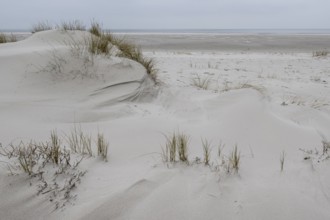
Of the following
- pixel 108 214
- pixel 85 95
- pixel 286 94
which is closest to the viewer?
pixel 108 214

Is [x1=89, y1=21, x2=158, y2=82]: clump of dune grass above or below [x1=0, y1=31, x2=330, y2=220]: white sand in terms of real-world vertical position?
above

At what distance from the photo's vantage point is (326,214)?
4.49 feet

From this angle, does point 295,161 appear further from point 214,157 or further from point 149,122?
point 149,122

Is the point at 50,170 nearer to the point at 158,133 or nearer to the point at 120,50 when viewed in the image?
the point at 158,133

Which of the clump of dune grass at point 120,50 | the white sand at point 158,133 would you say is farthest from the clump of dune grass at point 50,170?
the clump of dune grass at point 120,50

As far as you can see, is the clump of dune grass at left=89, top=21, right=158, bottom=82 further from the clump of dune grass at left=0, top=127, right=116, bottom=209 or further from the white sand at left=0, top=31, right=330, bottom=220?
the clump of dune grass at left=0, top=127, right=116, bottom=209

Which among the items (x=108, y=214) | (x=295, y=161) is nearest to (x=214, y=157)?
(x=295, y=161)

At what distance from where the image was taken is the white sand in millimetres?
1403

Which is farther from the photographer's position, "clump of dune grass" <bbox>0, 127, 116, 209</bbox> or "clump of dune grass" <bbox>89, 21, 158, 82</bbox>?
"clump of dune grass" <bbox>89, 21, 158, 82</bbox>

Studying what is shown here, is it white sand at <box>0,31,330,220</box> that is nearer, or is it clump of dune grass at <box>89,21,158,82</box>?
white sand at <box>0,31,330,220</box>

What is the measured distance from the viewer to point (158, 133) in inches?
93.3

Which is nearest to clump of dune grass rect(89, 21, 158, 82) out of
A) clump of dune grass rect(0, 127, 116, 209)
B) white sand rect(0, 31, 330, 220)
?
white sand rect(0, 31, 330, 220)

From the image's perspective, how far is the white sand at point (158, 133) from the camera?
1.40 m

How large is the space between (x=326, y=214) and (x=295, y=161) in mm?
552
